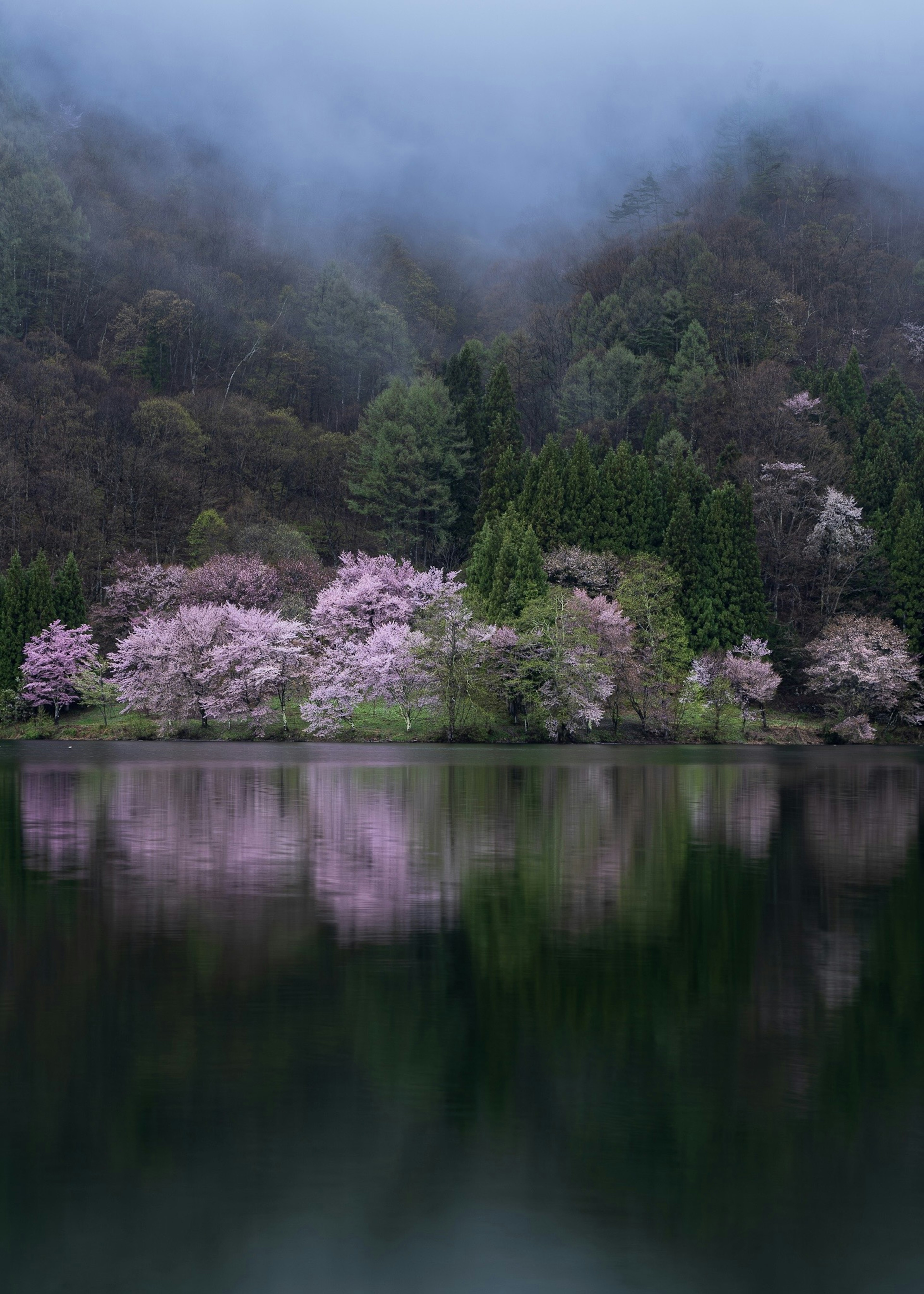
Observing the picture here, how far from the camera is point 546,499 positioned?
73.8 m

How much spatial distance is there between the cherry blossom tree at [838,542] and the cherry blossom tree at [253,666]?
31.5 meters

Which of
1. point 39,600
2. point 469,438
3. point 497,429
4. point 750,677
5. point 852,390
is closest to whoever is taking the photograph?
point 750,677

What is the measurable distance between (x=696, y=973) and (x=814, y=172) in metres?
151

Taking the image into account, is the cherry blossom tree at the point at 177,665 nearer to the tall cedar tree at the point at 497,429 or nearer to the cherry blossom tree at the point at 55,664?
the cherry blossom tree at the point at 55,664

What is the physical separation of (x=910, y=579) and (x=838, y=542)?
532 cm

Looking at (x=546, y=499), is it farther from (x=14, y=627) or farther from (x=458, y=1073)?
(x=458, y=1073)

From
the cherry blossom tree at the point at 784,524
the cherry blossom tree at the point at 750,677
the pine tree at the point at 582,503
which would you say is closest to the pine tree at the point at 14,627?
the pine tree at the point at 582,503

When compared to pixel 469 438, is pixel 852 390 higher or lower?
higher

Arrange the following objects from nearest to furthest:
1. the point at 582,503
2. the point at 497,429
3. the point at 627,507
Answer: the point at 582,503, the point at 627,507, the point at 497,429

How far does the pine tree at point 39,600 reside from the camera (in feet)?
228

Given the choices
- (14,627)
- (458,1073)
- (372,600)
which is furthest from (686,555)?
(458,1073)

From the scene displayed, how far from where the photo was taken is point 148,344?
398 feet

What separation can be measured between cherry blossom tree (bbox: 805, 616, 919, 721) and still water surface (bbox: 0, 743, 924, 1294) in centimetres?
4944

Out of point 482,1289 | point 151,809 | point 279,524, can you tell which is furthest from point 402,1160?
point 279,524
